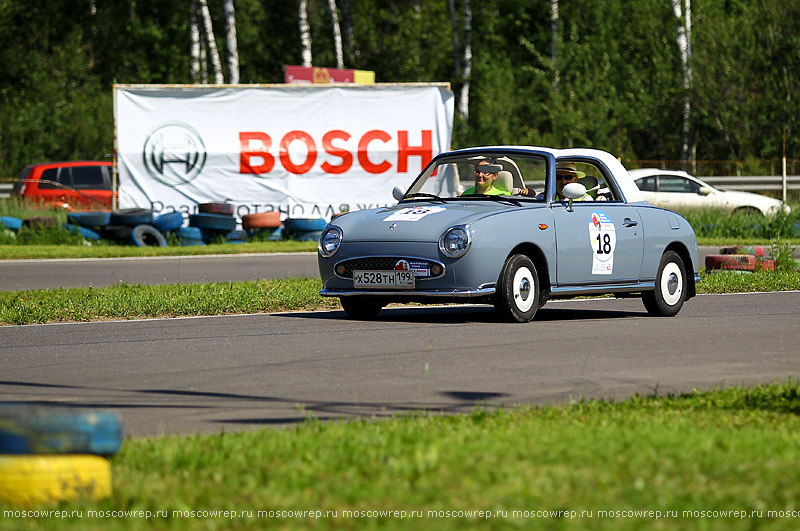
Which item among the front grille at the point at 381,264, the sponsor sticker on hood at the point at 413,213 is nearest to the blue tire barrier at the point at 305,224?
the sponsor sticker on hood at the point at 413,213

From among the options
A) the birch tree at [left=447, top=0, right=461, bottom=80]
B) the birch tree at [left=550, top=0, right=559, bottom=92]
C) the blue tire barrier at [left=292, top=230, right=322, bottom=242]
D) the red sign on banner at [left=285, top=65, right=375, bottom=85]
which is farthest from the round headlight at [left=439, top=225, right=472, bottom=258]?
the birch tree at [left=447, top=0, right=461, bottom=80]

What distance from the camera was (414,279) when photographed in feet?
36.8

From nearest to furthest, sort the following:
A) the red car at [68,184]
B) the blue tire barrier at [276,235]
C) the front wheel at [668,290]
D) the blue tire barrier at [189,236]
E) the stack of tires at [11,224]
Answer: the front wheel at [668,290] < the stack of tires at [11,224] < the blue tire barrier at [189,236] < the blue tire barrier at [276,235] < the red car at [68,184]

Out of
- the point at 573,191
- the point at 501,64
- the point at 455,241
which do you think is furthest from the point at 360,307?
the point at 501,64

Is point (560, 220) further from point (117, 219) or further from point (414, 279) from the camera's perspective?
point (117, 219)

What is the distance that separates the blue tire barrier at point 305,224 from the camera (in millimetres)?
26641

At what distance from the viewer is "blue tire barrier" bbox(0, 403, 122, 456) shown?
4.71m

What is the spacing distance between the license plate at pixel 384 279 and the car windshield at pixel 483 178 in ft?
4.66

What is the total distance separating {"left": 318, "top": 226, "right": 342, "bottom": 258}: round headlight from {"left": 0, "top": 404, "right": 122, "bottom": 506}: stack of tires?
6847mm

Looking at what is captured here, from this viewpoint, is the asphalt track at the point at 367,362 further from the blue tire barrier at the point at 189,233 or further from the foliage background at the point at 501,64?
the foliage background at the point at 501,64

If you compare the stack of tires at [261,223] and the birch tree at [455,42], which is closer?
the stack of tires at [261,223]

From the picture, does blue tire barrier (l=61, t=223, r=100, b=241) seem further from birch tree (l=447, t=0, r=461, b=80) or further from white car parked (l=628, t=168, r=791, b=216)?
birch tree (l=447, t=0, r=461, b=80)

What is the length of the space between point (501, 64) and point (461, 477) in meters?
48.4

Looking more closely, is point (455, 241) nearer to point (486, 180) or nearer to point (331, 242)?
point (331, 242)
